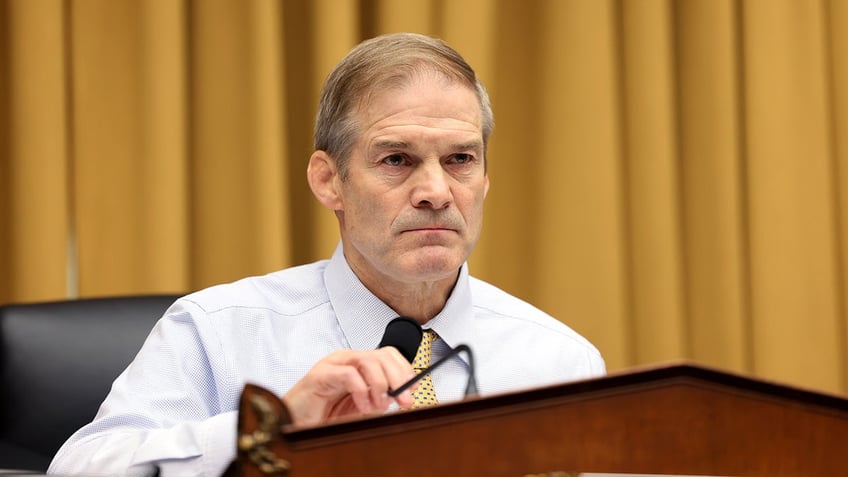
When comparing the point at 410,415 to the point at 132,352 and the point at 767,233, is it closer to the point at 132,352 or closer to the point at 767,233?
the point at 132,352

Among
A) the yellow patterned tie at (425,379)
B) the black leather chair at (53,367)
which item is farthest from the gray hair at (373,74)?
the black leather chair at (53,367)

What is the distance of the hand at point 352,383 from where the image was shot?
35.7 inches

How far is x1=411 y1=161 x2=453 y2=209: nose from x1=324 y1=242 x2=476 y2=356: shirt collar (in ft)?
0.61

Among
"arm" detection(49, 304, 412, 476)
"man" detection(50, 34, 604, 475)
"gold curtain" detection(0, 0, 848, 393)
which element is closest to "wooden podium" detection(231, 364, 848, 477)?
"arm" detection(49, 304, 412, 476)

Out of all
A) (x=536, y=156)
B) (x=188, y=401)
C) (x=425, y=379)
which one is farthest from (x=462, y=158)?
(x=536, y=156)

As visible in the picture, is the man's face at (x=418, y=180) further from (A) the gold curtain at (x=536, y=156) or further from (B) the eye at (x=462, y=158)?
(A) the gold curtain at (x=536, y=156)

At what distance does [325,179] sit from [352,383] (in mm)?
692

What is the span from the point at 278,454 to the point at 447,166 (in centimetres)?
87

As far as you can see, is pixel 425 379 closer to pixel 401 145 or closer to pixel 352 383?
pixel 401 145

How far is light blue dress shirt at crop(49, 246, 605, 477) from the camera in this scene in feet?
4.17

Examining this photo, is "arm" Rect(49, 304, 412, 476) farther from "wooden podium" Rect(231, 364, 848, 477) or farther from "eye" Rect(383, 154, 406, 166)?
"eye" Rect(383, 154, 406, 166)

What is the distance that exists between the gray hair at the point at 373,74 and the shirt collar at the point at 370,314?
0.16m

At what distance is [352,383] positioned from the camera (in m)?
0.92

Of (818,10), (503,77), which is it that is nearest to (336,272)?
Result: (503,77)
